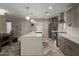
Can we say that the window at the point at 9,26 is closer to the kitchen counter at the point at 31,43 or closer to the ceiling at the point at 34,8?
the ceiling at the point at 34,8

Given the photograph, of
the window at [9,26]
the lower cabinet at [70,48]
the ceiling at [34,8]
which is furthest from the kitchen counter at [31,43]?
the lower cabinet at [70,48]

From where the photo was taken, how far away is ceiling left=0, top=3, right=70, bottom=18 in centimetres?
234

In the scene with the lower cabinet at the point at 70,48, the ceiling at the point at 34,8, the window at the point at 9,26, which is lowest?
the lower cabinet at the point at 70,48

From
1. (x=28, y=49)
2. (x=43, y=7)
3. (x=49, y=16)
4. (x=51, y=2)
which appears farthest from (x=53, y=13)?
(x=28, y=49)

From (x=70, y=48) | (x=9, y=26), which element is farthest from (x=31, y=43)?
(x=70, y=48)

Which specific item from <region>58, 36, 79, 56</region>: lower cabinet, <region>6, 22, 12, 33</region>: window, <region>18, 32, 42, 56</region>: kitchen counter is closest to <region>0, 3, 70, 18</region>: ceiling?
<region>6, 22, 12, 33</region>: window

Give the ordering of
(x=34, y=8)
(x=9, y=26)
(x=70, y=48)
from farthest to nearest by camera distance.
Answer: (x=70, y=48) → (x=9, y=26) → (x=34, y=8)

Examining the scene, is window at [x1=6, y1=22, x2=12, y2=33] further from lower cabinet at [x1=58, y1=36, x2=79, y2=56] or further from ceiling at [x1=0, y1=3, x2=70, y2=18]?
lower cabinet at [x1=58, y1=36, x2=79, y2=56]

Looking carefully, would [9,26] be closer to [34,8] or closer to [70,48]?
[34,8]

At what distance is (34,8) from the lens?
99.6 inches

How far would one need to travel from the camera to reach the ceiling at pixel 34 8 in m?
2.34

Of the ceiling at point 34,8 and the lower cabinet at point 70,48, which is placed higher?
the ceiling at point 34,8

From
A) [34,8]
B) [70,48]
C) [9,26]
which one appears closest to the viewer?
[34,8]

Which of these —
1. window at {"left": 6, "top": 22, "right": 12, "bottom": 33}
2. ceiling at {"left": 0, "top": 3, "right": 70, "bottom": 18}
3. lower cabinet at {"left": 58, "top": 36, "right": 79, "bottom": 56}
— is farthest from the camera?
window at {"left": 6, "top": 22, "right": 12, "bottom": 33}
